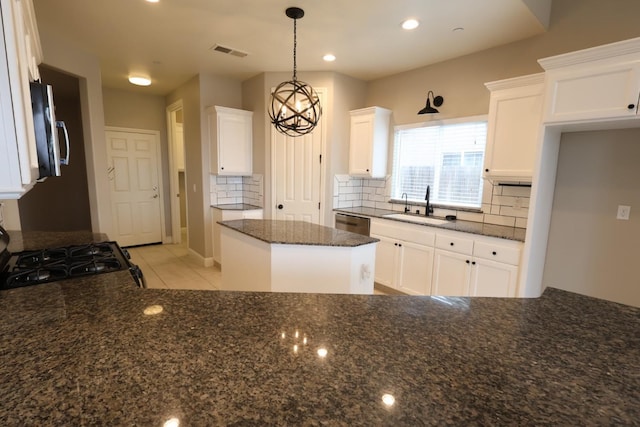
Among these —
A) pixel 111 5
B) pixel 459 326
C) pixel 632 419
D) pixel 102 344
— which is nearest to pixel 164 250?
pixel 111 5

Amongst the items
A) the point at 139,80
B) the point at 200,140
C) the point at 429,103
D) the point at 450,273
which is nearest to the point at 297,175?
the point at 200,140

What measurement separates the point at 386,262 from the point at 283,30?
103 inches

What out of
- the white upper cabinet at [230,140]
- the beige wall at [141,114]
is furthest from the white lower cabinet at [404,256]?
the beige wall at [141,114]

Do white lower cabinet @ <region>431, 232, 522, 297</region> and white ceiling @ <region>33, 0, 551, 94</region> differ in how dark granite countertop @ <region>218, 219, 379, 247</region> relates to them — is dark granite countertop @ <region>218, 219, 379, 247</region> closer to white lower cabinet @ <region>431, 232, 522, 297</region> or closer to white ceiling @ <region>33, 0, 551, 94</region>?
white lower cabinet @ <region>431, 232, 522, 297</region>

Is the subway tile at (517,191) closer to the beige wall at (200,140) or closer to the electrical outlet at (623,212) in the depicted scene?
the electrical outlet at (623,212)

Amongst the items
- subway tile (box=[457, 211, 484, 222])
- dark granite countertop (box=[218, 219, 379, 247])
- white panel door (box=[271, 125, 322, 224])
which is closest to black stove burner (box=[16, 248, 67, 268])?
dark granite countertop (box=[218, 219, 379, 247])

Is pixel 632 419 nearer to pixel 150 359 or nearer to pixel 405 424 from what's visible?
pixel 405 424

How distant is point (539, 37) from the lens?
2.75 metres

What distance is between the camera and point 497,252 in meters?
2.63

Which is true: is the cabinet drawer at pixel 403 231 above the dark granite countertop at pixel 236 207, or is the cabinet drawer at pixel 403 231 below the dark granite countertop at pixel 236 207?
below

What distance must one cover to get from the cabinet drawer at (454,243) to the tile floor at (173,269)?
987 mm

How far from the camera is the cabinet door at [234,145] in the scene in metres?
4.20

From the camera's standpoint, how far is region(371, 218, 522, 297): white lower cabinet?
261 centimetres

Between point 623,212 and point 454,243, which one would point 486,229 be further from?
point 623,212
